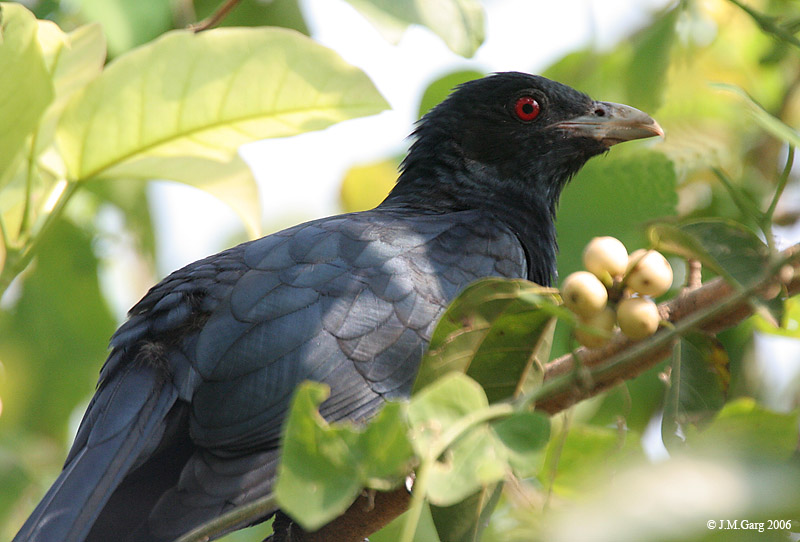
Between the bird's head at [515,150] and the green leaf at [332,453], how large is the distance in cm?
309

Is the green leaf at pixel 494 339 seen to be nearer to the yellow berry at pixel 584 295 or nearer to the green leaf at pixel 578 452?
the yellow berry at pixel 584 295

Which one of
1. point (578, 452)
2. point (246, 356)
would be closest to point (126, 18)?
point (246, 356)

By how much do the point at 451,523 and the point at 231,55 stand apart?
1.69 m

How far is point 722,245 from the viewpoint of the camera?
78.2 inches

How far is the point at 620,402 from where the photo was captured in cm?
388

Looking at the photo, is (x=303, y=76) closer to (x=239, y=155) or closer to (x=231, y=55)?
(x=231, y=55)

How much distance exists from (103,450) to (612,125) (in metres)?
2.86

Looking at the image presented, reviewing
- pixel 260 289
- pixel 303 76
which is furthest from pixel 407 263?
pixel 303 76

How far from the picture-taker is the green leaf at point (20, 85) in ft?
7.98

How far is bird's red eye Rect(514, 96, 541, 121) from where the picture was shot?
4.64m

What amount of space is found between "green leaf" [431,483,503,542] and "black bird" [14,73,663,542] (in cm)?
100

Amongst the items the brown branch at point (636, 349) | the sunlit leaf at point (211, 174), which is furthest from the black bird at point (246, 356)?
the brown branch at point (636, 349)

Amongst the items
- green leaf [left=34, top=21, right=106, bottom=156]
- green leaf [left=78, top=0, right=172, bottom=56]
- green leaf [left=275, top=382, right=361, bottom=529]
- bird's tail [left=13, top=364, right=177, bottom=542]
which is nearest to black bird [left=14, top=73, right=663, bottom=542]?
bird's tail [left=13, top=364, right=177, bottom=542]

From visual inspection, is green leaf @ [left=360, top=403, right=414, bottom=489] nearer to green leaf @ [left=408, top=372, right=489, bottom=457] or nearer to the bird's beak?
green leaf @ [left=408, top=372, right=489, bottom=457]
